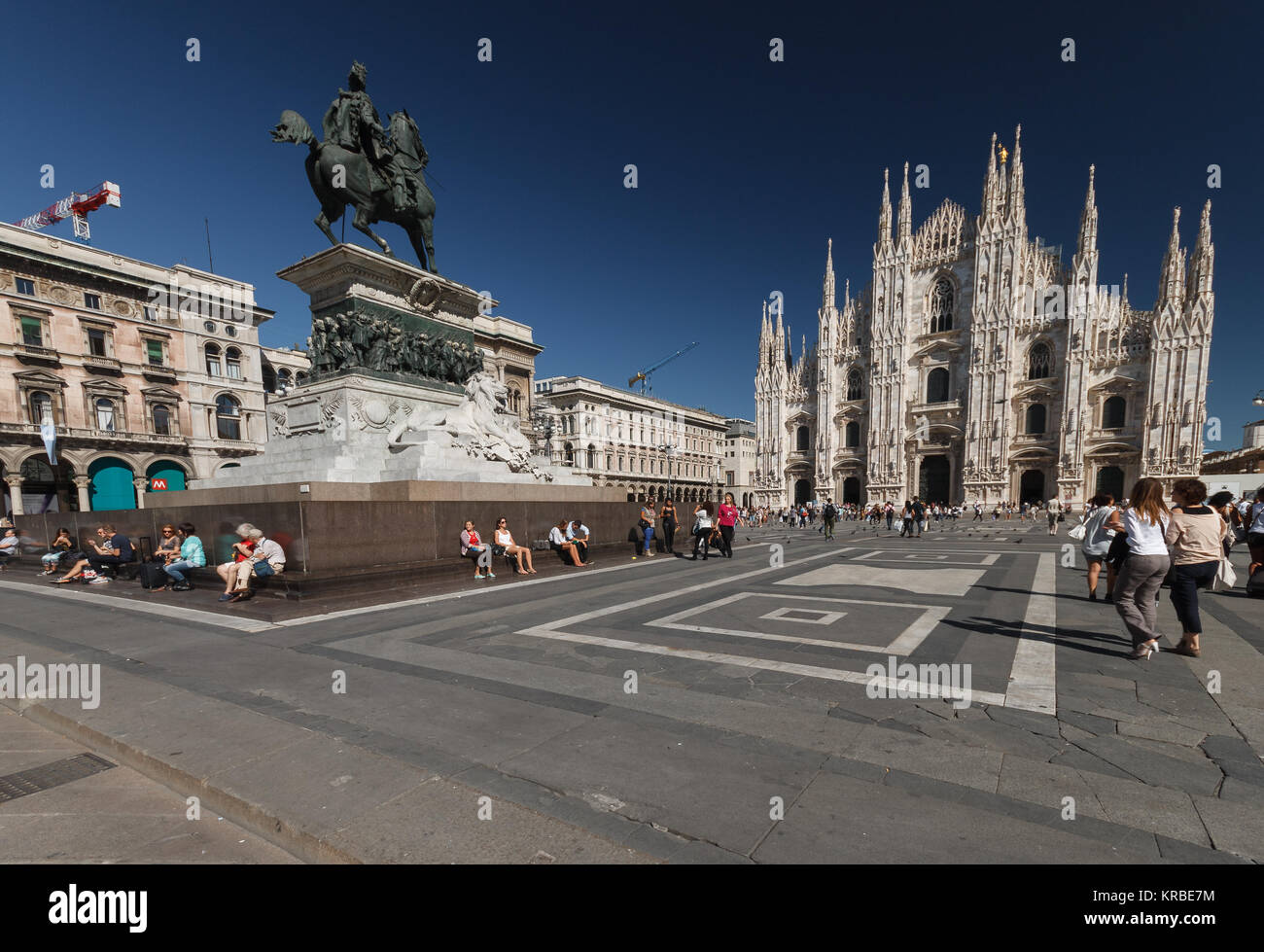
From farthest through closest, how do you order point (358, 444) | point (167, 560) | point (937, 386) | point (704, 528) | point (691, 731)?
1. point (937, 386)
2. point (704, 528)
3. point (358, 444)
4. point (167, 560)
5. point (691, 731)

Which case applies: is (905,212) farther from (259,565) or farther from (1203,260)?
(259,565)

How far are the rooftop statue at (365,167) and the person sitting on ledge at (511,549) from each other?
25.6 feet

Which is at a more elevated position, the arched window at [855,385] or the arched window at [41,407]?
the arched window at [855,385]

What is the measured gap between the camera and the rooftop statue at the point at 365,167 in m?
12.3

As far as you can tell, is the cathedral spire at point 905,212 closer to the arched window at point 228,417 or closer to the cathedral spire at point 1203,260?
the cathedral spire at point 1203,260

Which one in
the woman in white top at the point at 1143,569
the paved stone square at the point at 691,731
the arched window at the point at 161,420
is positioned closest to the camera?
the paved stone square at the point at 691,731

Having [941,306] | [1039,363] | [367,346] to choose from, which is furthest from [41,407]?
[1039,363]

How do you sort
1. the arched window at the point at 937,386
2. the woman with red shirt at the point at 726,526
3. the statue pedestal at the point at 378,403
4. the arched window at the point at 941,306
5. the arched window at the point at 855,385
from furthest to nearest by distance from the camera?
the arched window at the point at 855,385 < the arched window at the point at 937,386 < the arched window at the point at 941,306 < the woman with red shirt at the point at 726,526 < the statue pedestal at the point at 378,403

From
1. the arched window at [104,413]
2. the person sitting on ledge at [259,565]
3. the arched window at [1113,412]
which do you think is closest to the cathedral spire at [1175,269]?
the arched window at [1113,412]

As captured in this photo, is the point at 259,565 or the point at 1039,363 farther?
the point at 1039,363

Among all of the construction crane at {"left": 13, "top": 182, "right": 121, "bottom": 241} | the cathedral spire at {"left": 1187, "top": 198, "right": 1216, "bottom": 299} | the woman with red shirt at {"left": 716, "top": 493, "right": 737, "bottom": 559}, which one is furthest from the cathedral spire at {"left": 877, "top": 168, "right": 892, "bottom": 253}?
the construction crane at {"left": 13, "top": 182, "right": 121, "bottom": 241}

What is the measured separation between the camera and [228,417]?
39.9 m

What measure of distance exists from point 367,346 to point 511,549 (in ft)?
19.6
